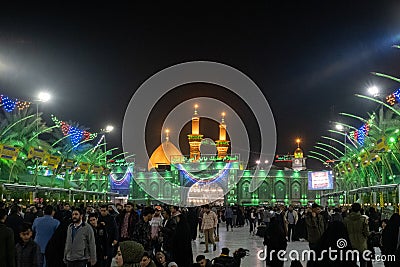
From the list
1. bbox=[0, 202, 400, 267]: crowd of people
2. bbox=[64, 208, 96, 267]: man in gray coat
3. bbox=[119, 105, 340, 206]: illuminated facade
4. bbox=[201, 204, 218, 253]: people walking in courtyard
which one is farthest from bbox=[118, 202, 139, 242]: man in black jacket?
bbox=[119, 105, 340, 206]: illuminated facade

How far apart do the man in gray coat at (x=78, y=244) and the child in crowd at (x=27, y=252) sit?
56 centimetres

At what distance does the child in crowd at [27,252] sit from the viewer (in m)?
7.87

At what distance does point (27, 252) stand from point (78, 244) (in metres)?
0.78

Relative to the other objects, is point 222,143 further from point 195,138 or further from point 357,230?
point 357,230

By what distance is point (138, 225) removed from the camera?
36.0 feet

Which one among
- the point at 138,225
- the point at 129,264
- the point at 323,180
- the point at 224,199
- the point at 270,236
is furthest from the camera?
the point at 224,199

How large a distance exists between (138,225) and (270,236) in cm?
270

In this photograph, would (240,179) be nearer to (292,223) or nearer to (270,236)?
(292,223)

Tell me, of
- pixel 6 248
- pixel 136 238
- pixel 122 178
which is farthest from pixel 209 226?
pixel 122 178

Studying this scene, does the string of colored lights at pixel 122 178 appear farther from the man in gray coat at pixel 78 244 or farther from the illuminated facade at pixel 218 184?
the man in gray coat at pixel 78 244

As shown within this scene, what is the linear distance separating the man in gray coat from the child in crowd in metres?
0.56

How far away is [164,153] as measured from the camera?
348 feet

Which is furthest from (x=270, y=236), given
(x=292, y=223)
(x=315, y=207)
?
(x=292, y=223)

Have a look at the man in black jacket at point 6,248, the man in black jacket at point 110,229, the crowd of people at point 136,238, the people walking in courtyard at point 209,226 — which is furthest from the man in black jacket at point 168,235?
the people walking in courtyard at point 209,226
